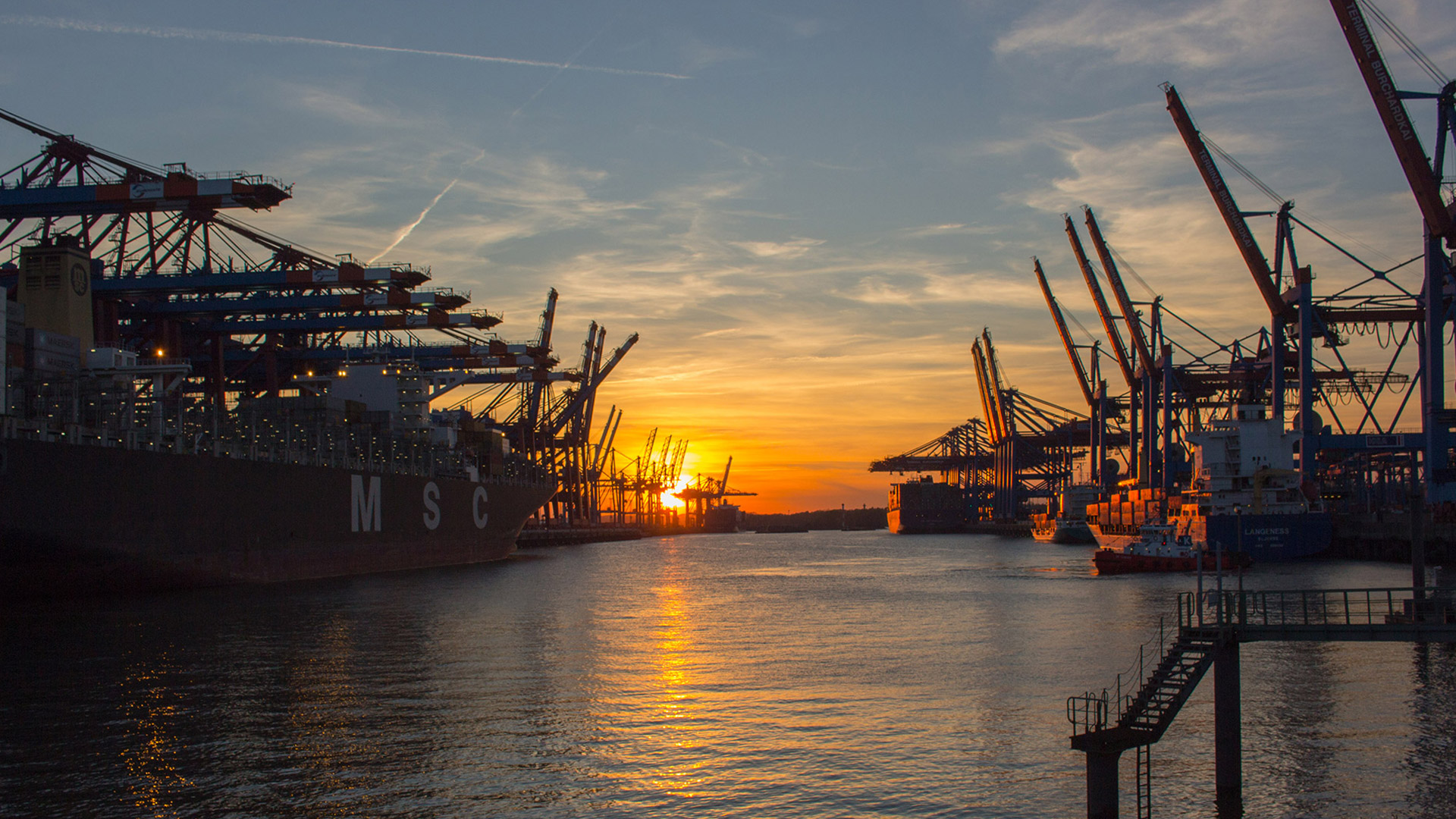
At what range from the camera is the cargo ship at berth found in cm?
6675

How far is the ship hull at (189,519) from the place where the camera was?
34219 mm

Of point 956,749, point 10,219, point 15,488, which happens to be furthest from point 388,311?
point 956,749

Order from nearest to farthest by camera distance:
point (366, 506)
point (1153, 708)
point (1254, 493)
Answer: point (1153, 708) → point (366, 506) → point (1254, 493)

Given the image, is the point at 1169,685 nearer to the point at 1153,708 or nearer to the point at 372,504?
the point at 1153,708

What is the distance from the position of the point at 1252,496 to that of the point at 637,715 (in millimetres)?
57777

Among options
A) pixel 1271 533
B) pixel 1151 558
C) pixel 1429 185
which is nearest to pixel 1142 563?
pixel 1151 558

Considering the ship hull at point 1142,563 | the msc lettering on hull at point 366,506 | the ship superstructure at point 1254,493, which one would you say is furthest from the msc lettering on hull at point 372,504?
the ship superstructure at point 1254,493

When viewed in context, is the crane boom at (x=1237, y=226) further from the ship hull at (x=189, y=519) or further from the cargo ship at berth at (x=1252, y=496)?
the ship hull at (x=189, y=519)

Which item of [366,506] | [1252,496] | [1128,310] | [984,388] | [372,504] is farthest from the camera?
[984,388]

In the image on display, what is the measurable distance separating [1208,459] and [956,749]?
5717cm

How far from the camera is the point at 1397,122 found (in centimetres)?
5841

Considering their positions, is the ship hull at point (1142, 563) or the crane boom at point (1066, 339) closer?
the ship hull at point (1142, 563)

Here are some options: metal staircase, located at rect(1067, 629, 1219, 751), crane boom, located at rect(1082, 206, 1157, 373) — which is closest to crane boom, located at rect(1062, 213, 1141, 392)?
crane boom, located at rect(1082, 206, 1157, 373)

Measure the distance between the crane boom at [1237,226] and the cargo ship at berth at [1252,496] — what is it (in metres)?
7.71
